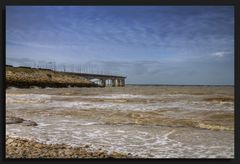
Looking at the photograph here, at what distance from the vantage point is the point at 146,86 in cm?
375

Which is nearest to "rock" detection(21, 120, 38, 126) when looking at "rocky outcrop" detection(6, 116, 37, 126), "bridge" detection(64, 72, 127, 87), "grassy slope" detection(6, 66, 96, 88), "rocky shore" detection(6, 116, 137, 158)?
"rocky outcrop" detection(6, 116, 37, 126)

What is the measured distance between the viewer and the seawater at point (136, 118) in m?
3.59

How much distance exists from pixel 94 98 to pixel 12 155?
0.79 meters

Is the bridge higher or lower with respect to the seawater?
higher

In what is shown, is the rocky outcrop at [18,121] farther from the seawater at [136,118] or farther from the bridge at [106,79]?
the bridge at [106,79]

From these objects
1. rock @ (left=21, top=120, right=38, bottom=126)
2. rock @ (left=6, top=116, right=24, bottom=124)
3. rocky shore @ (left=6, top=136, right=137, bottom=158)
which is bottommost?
rocky shore @ (left=6, top=136, right=137, bottom=158)

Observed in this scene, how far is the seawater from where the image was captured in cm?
359

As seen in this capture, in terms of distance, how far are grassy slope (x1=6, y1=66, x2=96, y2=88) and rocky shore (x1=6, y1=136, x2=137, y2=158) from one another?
0.48 metres

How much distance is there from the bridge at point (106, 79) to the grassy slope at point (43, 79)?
0.05 m

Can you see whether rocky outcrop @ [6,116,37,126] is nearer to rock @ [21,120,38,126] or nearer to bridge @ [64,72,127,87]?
rock @ [21,120,38,126]

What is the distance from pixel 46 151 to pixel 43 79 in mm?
639

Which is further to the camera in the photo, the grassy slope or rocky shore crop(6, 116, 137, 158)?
the grassy slope

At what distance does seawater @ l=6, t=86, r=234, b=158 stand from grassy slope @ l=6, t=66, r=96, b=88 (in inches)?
2.5

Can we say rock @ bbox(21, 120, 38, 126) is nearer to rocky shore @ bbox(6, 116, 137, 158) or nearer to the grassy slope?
rocky shore @ bbox(6, 116, 137, 158)
